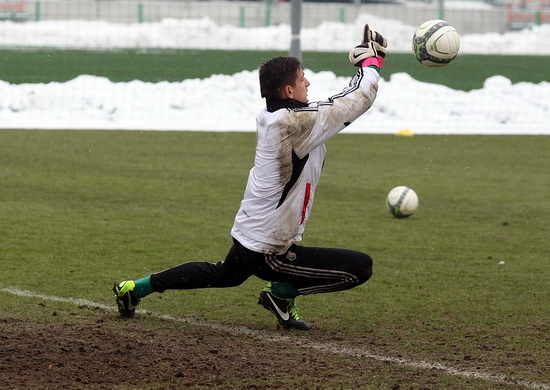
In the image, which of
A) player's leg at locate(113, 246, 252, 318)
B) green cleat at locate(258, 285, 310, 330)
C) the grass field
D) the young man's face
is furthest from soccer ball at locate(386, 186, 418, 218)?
the young man's face

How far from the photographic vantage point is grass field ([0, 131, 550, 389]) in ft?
20.7

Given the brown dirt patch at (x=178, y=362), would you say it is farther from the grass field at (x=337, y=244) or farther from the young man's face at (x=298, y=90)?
the young man's face at (x=298, y=90)

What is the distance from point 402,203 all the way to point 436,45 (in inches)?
159

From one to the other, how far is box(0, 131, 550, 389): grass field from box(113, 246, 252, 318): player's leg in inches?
9.5

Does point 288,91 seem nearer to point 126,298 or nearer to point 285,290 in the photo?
point 285,290

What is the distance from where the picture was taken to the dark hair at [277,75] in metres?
6.30

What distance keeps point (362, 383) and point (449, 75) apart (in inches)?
758

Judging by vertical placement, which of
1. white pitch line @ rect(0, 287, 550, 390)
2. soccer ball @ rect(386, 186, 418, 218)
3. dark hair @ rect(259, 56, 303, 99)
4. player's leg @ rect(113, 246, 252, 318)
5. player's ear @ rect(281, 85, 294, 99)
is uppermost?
dark hair @ rect(259, 56, 303, 99)

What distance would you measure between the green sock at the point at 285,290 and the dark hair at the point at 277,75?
1264 millimetres

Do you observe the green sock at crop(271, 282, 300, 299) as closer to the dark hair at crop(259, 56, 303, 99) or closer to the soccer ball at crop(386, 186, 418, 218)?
the dark hair at crop(259, 56, 303, 99)

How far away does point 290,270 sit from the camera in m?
6.49

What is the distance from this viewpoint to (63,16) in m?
30.6

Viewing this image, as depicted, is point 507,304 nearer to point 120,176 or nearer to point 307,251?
point 307,251

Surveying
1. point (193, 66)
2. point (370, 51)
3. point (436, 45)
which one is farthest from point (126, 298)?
point (193, 66)
